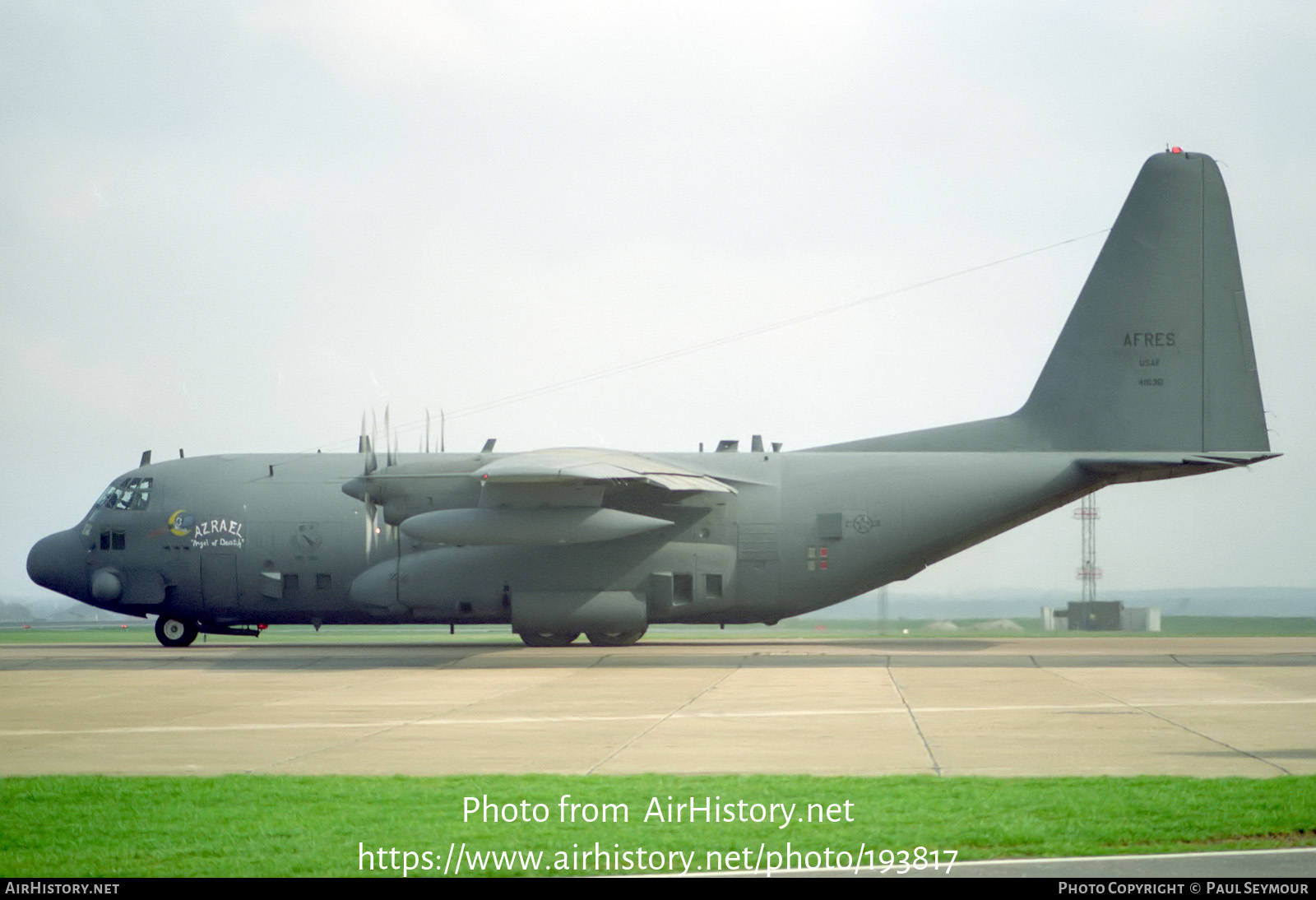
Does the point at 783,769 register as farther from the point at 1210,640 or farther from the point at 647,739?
the point at 1210,640

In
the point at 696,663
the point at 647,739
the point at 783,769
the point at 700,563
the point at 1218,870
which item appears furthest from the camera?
the point at 700,563

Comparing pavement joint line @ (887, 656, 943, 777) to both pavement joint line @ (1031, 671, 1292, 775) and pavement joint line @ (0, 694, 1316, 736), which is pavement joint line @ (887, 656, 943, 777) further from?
pavement joint line @ (1031, 671, 1292, 775)

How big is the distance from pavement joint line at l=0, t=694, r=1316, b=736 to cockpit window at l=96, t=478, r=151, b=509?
55.1 feet

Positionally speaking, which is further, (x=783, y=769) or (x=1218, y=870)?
(x=783, y=769)

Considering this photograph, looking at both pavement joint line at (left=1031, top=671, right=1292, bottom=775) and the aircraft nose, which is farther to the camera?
the aircraft nose

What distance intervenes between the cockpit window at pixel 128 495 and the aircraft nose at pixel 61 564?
1.22m

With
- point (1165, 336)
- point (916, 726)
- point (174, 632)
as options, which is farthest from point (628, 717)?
point (174, 632)

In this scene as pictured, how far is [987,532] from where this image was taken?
92.8ft

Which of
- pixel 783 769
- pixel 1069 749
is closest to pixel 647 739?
pixel 783 769

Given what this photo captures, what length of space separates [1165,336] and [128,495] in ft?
82.9

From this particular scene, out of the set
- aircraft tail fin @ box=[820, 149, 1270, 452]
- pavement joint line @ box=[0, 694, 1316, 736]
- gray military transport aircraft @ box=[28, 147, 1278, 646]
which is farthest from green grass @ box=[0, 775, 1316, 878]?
aircraft tail fin @ box=[820, 149, 1270, 452]

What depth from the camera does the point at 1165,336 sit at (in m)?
28.1

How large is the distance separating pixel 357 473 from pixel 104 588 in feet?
22.8

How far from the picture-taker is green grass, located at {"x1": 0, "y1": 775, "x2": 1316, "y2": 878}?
26.0 feet
